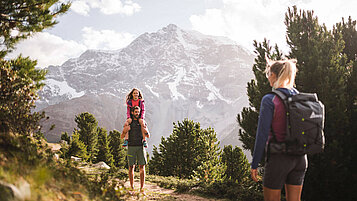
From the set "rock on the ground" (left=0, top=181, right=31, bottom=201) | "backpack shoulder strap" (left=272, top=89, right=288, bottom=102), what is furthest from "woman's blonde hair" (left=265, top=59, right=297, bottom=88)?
"rock on the ground" (left=0, top=181, right=31, bottom=201)

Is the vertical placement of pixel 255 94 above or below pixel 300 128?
above

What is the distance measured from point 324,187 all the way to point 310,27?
15.4 ft

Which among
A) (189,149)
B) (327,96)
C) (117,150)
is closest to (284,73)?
(327,96)

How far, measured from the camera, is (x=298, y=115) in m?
2.51

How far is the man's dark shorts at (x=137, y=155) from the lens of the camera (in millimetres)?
5375

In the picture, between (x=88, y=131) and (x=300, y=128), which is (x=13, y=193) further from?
(x=88, y=131)

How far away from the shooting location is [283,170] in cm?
247

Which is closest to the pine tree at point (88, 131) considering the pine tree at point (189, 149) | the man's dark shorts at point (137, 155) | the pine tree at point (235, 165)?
the pine tree at point (189, 149)

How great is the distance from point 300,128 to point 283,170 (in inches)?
20.2

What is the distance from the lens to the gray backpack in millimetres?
2482

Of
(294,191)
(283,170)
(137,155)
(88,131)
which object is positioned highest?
(88,131)

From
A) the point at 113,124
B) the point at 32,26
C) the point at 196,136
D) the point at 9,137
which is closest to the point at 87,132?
the point at 196,136

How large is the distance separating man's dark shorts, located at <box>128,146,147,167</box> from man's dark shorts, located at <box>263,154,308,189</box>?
341cm

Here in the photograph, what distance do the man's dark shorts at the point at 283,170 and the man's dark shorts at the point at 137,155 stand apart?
11.2 feet
